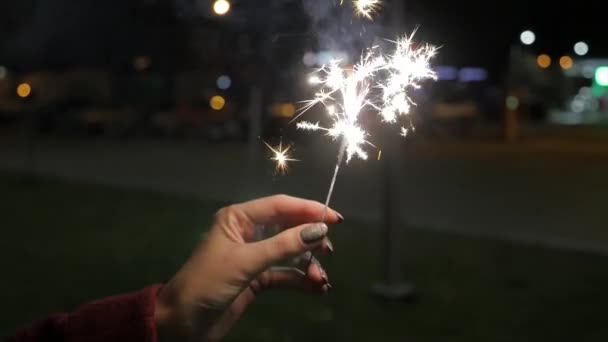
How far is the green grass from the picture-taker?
5277 mm

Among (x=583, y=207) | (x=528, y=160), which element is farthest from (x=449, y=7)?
(x=528, y=160)

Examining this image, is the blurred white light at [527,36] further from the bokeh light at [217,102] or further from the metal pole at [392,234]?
the bokeh light at [217,102]

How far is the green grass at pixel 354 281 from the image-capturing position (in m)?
5.28

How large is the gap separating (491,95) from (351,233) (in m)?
22.1

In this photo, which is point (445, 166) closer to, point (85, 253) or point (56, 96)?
point (85, 253)

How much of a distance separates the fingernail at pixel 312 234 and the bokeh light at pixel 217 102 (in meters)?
21.7

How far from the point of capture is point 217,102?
23.3m

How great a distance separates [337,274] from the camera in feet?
21.6

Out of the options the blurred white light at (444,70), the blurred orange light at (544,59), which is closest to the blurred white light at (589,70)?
the blurred orange light at (544,59)

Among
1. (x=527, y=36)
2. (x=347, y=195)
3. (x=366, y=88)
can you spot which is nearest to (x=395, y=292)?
(x=527, y=36)

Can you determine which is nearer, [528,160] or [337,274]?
[337,274]

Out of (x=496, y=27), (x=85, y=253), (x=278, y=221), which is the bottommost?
(x=85, y=253)

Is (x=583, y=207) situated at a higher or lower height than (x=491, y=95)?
lower

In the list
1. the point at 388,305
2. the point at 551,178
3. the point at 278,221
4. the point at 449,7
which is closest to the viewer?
the point at 278,221
